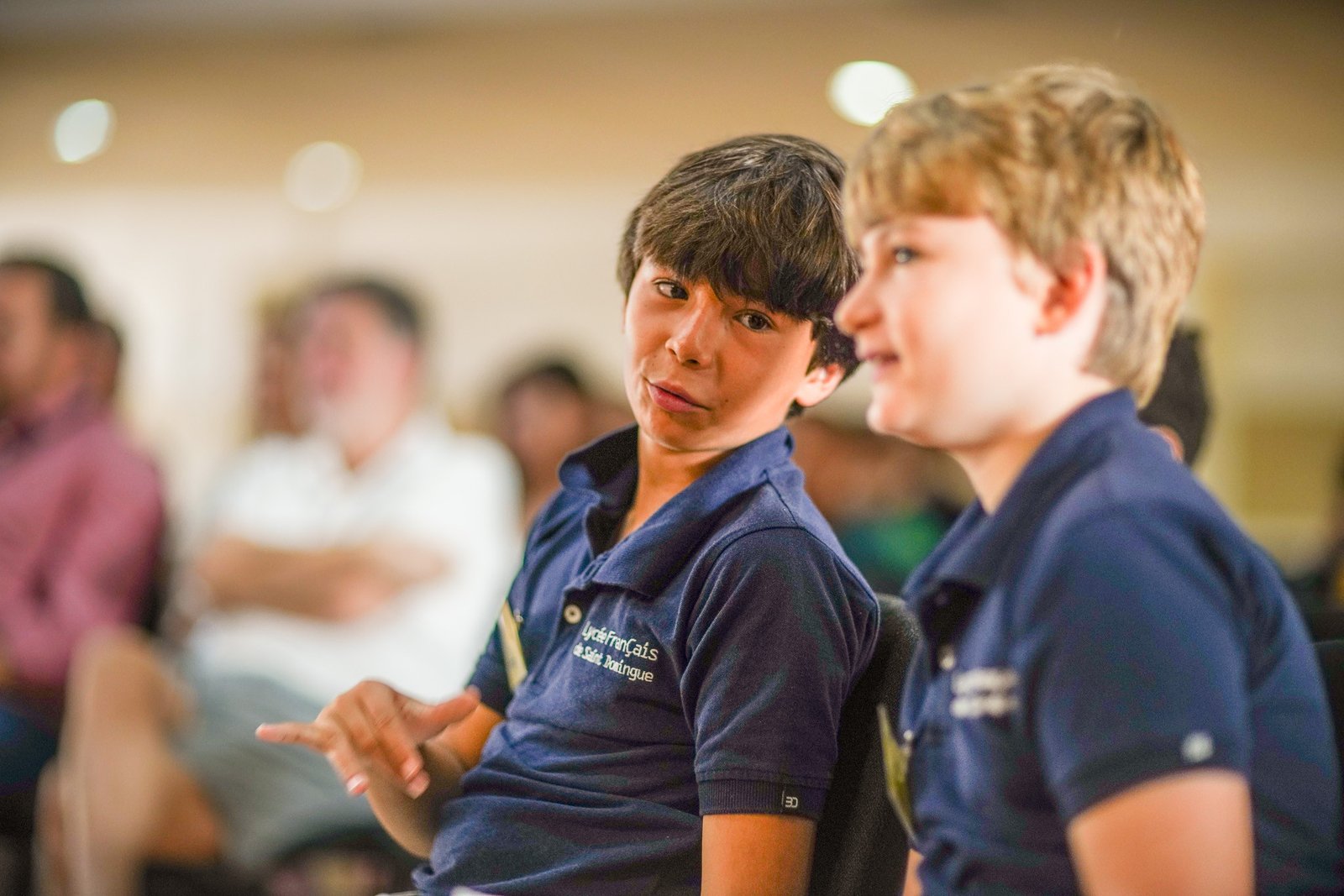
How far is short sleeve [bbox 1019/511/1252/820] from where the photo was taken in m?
0.63

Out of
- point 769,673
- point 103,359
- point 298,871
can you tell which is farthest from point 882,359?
point 103,359

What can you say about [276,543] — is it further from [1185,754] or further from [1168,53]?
[1168,53]

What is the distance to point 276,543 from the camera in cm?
262

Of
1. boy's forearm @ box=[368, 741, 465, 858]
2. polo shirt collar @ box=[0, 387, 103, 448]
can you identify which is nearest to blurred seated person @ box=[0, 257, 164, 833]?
polo shirt collar @ box=[0, 387, 103, 448]

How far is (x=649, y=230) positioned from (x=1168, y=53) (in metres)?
4.08

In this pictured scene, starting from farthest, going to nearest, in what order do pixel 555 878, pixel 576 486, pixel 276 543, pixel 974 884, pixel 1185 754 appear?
pixel 276 543
pixel 576 486
pixel 555 878
pixel 974 884
pixel 1185 754

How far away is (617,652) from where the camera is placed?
1018mm

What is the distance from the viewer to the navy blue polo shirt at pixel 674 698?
0.91 m

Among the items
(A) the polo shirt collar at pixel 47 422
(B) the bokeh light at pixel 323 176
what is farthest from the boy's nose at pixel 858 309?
(B) the bokeh light at pixel 323 176

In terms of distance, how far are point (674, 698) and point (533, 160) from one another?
15.6 ft

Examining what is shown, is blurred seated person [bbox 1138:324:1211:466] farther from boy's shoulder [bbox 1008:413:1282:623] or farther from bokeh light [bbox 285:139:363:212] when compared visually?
bokeh light [bbox 285:139:363:212]

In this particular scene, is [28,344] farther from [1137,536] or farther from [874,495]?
[1137,536]

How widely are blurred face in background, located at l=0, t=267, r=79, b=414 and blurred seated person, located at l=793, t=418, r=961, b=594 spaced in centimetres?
164

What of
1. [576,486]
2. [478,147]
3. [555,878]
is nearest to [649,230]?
[576,486]
